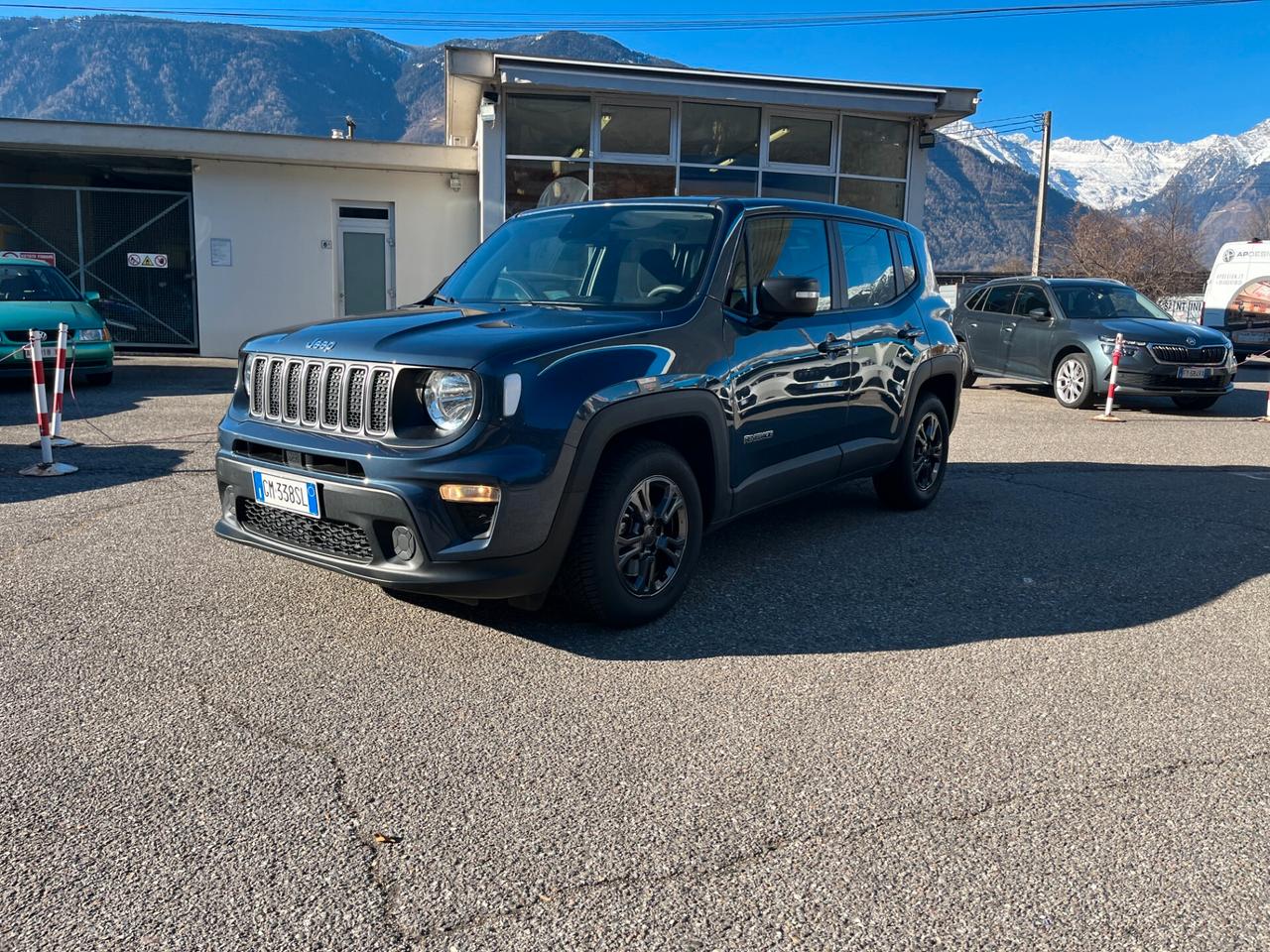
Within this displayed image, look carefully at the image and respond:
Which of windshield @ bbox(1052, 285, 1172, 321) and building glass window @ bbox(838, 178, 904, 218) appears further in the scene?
building glass window @ bbox(838, 178, 904, 218)

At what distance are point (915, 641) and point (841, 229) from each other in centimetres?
247

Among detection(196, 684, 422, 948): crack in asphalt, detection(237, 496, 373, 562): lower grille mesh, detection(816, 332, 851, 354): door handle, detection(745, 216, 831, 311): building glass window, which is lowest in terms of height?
detection(196, 684, 422, 948): crack in asphalt

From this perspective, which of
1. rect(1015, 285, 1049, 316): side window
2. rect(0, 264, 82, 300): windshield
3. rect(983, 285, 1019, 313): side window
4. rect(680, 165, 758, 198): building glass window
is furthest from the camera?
rect(680, 165, 758, 198): building glass window

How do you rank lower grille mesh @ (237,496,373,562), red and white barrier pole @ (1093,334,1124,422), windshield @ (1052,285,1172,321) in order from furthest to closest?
windshield @ (1052,285,1172,321) → red and white barrier pole @ (1093,334,1124,422) → lower grille mesh @ (237,496,373,562)

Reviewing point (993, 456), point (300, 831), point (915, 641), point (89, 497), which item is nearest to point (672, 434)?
point (915, 641)

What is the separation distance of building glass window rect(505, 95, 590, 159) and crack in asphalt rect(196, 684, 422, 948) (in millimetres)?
14270

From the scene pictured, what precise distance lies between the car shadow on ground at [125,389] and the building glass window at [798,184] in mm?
9311

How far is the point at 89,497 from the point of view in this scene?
21.0 feet

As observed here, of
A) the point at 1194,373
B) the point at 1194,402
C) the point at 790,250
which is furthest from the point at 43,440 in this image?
the point at 1194,402

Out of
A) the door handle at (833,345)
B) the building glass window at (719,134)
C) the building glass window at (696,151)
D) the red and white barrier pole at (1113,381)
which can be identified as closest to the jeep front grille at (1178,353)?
the red and white barrier pole at (1113,381)

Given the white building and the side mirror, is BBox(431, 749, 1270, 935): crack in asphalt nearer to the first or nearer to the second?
the side mirror

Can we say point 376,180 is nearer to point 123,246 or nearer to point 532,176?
point 532,176

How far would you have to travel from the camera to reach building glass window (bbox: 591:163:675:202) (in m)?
16.7

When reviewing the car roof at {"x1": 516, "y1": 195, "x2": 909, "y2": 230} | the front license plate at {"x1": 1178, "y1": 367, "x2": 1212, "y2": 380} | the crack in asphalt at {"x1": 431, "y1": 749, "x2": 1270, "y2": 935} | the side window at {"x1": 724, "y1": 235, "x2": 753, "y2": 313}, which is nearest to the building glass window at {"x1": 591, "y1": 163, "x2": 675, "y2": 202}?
the front license plate at {"x1": 1178, "y1": 367, "x2": 1212, "y2": 380}
